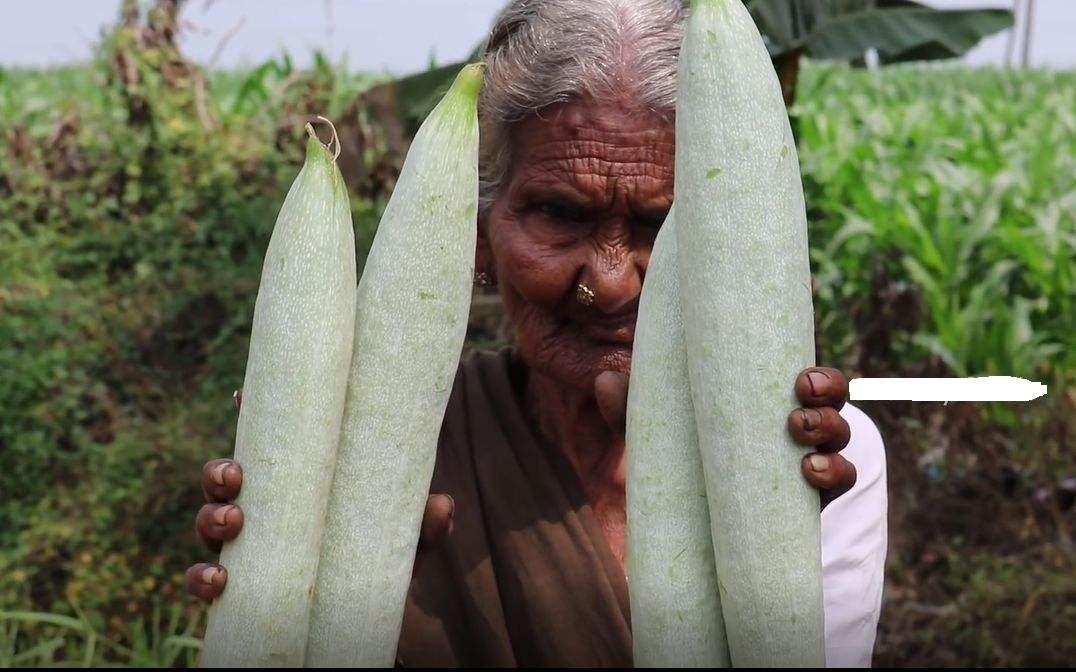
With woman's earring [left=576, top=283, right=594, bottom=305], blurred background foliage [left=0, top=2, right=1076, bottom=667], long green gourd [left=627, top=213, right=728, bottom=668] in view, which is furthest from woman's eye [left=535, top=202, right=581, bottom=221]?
blurred background foliage [left=0, top=2, right=1076, bottom=667]

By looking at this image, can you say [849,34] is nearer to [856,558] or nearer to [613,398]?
[856,558]

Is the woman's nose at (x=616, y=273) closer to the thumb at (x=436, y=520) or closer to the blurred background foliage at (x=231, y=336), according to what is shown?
the thumb at (x=436, y=520)

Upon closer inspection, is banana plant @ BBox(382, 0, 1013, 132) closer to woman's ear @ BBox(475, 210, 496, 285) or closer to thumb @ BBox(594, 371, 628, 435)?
woman's ear @ BBox(475, 210, 496, 285)

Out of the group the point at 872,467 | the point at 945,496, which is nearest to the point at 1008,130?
the point at 945,496

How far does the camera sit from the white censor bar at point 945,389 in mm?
1454

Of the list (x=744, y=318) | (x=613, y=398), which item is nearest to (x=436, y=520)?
(x=613, y=398)

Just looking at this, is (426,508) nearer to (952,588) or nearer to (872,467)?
(872,467)

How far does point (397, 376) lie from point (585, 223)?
0.76 m

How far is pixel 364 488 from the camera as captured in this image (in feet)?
4.68

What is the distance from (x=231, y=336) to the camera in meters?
5.99

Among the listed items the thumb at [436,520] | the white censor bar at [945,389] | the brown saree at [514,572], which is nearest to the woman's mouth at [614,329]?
the brown saree at [514,572]

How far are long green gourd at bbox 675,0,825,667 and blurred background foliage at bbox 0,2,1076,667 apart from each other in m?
3.46

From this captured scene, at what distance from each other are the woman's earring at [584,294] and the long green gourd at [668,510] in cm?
62

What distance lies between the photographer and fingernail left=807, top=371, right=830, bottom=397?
1.35m
